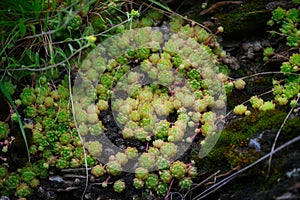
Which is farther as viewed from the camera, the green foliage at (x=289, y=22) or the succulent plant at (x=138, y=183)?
the green foliage at (x=289, y=22)

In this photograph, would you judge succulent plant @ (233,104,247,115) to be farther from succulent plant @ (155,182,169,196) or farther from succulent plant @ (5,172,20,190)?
succulent plant @ (5,172,20,190)

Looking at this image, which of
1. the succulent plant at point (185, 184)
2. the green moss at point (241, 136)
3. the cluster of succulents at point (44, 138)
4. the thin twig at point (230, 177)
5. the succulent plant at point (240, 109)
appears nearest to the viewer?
the thin twig at point (230, 177)

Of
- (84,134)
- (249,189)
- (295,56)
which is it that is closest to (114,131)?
(84,134)

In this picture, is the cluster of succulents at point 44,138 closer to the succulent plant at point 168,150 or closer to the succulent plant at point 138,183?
the succulent plant at point 138,183

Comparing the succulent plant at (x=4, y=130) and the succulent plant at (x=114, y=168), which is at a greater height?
the succulent plant at (x=4, y=130)

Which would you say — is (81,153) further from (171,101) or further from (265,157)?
(265,157)

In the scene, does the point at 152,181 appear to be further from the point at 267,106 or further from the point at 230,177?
the point at 267,106

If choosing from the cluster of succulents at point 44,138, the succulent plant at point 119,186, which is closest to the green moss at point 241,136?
the succulent plant at point 119,186

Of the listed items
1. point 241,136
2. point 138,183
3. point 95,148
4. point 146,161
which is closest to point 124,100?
point 95,148
